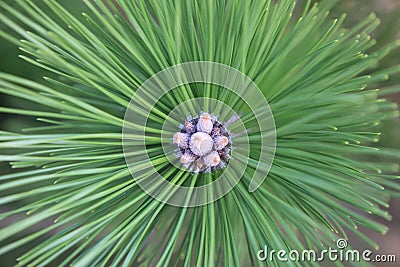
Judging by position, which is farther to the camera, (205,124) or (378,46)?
(378,46)

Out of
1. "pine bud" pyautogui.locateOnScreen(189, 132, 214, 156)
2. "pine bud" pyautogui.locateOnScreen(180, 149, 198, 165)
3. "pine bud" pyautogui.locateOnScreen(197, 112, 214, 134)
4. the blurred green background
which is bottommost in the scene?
"pine bud" pyautogui.locateOnScreen(180, 149, 198, 165)

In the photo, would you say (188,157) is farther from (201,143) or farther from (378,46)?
(378,46)

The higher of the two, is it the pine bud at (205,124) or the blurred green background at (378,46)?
the blurred green background at (378,46)

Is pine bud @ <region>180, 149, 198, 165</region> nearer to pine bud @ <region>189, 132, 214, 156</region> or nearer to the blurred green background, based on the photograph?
pine bud @ <region>189, 132, 214, 156</region>

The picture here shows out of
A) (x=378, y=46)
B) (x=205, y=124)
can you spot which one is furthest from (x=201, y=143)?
(x=378, y=46)

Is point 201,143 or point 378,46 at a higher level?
point 378,46

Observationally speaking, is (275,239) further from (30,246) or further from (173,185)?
(30,246)

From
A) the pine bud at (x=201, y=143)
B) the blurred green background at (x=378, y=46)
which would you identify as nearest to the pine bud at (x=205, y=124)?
the pine bud at (x=201, y=143)

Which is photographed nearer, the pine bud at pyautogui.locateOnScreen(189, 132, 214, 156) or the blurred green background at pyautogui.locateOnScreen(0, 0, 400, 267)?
the pine bud at pyautogui.locateOnScreen(189, 132, 214, 156)

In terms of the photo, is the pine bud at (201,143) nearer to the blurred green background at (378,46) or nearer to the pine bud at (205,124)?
the pine bud at (205,124)

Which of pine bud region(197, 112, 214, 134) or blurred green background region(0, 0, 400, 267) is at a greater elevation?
blurred green background region(0, 0, 400, 267)

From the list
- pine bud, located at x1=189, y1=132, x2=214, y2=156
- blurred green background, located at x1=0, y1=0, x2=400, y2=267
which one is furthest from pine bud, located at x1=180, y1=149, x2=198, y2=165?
blurred green background, located at x1=0, y1=0, x2=400, y2=267
